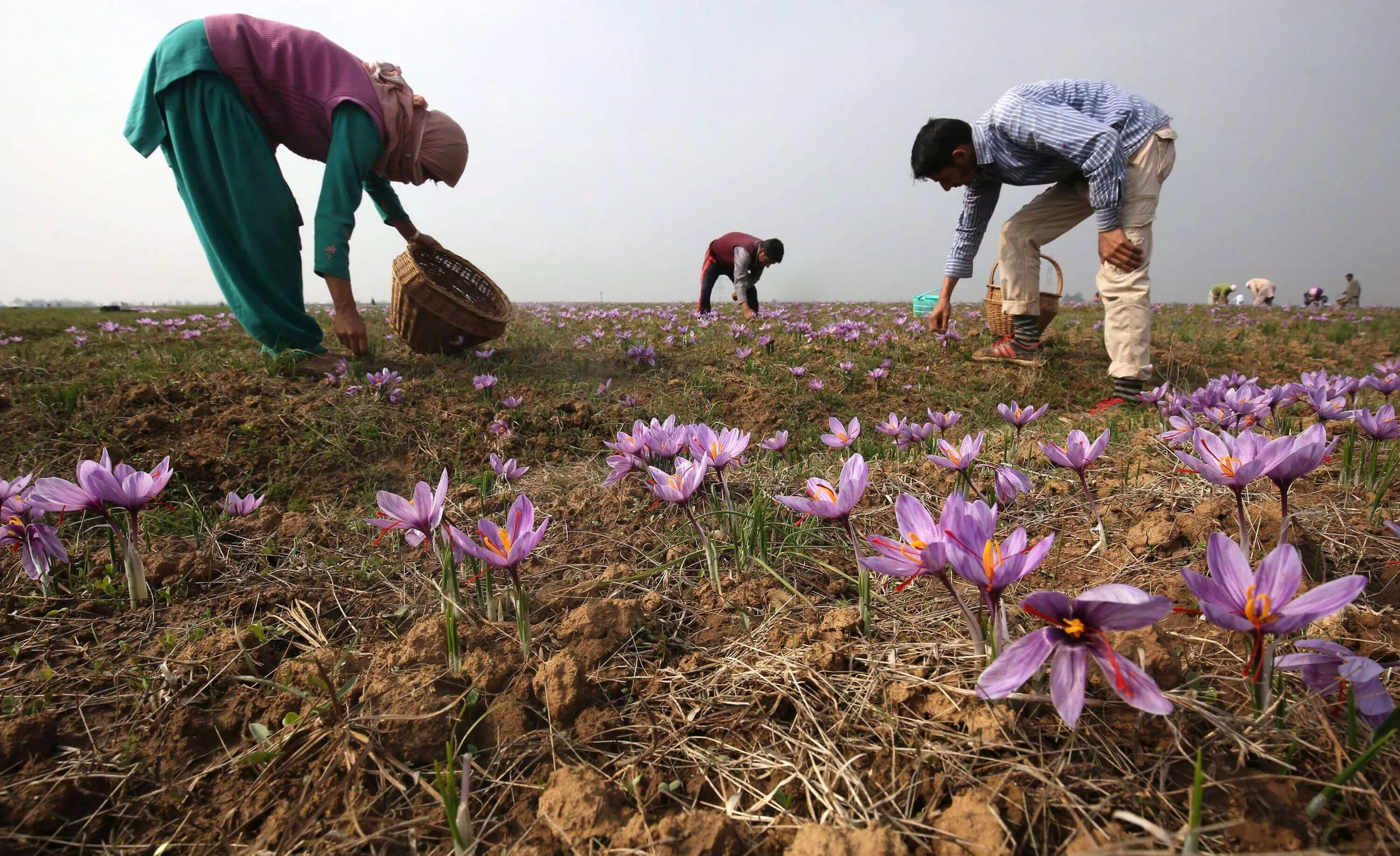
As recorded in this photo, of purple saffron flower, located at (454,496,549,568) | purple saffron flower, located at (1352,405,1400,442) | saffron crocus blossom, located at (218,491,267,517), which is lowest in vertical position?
saffron crocus blossom, located at (218,491,267,517)

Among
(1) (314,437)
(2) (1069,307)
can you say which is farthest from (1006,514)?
(2) (1069,307)

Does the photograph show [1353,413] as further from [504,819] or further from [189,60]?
[189,60]

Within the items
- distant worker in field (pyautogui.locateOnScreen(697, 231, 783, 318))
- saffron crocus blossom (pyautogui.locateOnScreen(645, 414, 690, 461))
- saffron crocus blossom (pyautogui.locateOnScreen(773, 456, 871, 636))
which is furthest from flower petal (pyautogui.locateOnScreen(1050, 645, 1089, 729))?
distant worker in field (pyautogui.locateOnScreen(697, 231, 783, 318))

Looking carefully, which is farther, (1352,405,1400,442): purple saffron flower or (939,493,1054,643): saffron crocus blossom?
(1352,405,1400,442): purple saffron flower

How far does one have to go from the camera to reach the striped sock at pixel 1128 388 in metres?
4.10

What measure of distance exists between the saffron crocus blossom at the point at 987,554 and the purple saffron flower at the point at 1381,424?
151cm

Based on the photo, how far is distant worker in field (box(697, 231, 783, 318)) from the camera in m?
9.28

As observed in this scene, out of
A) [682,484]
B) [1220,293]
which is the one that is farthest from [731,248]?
[1220,293]

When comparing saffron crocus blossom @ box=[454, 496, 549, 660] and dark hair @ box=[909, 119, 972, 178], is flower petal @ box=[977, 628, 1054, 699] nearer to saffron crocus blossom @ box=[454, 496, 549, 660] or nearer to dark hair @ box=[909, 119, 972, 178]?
saffron crocus blossom @ box=[454, 496, 549, 660]

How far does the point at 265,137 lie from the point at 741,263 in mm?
6563

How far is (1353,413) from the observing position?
5.47 ft

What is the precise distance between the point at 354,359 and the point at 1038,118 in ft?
15.8

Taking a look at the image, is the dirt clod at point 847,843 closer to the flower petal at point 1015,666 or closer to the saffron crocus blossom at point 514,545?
the flower petal at point 1015,666

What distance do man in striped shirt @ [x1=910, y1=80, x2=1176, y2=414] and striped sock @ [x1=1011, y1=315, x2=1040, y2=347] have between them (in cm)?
42
